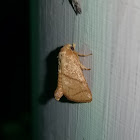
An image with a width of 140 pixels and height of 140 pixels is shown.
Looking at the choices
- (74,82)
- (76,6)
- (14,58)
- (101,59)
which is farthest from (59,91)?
(14,58)

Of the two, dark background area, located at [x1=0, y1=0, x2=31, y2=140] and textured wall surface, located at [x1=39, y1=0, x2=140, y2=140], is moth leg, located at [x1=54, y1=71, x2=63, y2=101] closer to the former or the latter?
textured wall surface, located at [x1=39, y1=0, x2=140, y2=140]

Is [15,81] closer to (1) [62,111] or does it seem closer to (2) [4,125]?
(2) [4,125]

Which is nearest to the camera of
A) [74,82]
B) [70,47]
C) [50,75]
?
[70,47]

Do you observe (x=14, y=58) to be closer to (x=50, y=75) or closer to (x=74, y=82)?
(x=50, y=75)

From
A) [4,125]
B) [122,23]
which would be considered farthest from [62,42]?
[4,125]

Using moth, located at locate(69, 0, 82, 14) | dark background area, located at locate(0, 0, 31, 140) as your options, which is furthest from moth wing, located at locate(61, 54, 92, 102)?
dark background area, located at locate(0, 0, 31, 140)

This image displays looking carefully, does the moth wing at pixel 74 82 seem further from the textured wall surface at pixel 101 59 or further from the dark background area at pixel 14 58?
the dark background area at pixel 14 58
